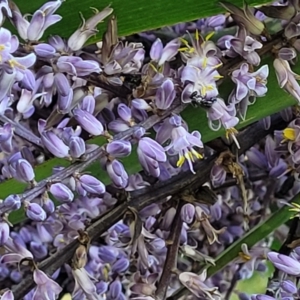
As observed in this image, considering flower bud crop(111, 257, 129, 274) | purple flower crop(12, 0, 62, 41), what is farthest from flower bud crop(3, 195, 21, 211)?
flower bud crop(111, 257, 129, 274)

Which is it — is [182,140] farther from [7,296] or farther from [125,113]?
[7,296]

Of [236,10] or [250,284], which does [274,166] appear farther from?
[250,284]

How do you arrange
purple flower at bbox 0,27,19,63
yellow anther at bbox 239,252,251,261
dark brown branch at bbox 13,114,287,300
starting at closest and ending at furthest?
purple flower at bbox 0,27,19,63, dark brown branch at bbox 13,114,287,300, yellow anther at bbox 239,252,251,261

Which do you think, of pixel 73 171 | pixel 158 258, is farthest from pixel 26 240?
pixel 73 171

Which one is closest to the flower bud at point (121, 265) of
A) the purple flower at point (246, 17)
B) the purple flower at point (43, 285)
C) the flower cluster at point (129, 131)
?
the flower cluster at point (129, 131)

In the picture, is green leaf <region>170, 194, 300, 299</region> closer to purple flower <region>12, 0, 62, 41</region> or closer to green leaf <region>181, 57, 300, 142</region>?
green leaf <region>181, 57, 300, 142</region>

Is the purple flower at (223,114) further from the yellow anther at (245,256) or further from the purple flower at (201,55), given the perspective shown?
the yellow anther at (245,256)
